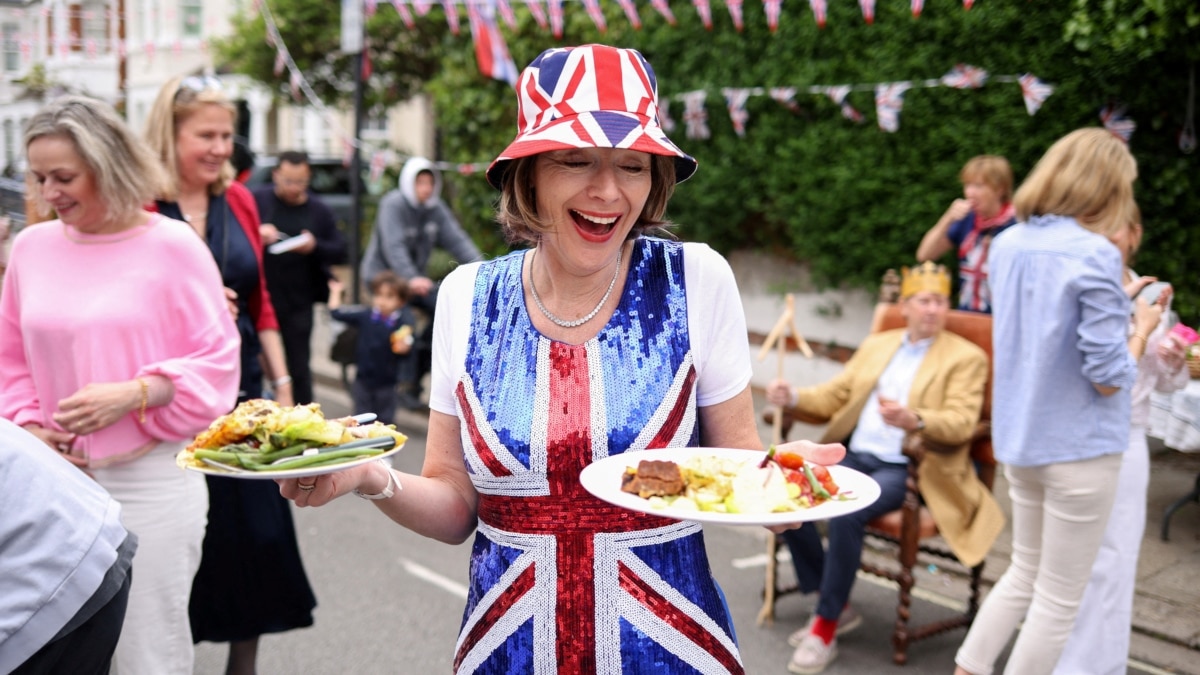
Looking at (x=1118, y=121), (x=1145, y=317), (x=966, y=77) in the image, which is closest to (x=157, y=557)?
(x=1145, y=317)

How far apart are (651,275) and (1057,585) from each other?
2571 mm

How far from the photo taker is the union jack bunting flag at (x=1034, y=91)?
7.52 metres

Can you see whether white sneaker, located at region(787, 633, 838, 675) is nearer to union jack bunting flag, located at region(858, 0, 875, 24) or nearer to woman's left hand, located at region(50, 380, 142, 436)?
woman's left hand, located at region(50, 380, 142, 436)

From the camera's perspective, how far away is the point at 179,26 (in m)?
29.4

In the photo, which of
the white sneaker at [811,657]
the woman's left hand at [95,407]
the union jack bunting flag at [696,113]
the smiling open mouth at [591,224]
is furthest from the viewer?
the union jack bunting flag at [696,113]

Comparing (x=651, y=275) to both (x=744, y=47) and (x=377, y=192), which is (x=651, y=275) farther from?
(x=377, y=192)

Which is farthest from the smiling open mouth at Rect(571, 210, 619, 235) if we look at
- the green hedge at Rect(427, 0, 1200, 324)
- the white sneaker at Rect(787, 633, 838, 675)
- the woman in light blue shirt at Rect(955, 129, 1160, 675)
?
the green hedge at Rect(427, 0, 1200, 324)

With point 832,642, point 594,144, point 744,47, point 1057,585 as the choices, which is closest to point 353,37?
point 744,47

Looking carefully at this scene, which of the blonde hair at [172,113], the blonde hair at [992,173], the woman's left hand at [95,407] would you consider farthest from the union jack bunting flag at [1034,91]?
the woman's left hand at [95,407]

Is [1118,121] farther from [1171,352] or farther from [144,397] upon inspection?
[144,397]

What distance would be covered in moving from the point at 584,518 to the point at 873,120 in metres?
7.55

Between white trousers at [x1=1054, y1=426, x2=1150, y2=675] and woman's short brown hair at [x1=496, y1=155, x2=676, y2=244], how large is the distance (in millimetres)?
2699

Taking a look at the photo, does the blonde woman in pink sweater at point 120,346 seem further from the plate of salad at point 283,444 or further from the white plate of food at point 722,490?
the white plate of food at point 722,490

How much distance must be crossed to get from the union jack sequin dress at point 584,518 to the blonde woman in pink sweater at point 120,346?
56.9 inches
